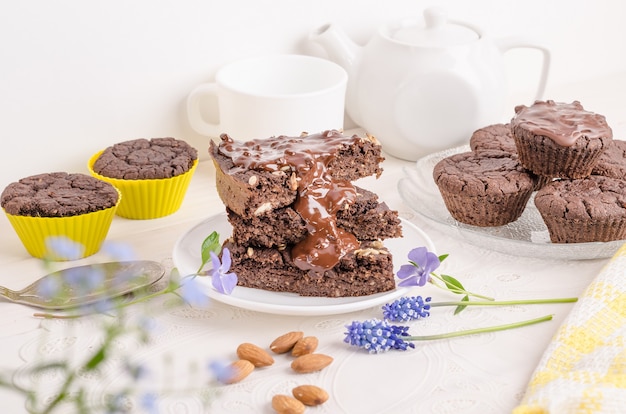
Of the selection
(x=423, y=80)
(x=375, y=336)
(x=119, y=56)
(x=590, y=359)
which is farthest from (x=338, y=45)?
(x=590, y=359)

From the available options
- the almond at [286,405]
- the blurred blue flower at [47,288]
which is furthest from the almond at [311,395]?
the blurred blue flower at [47,288]

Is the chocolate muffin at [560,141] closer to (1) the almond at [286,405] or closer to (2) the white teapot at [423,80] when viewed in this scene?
(2) the white teapot at [423,80]

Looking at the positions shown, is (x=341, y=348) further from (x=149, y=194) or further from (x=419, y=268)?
(x=149, y=194)

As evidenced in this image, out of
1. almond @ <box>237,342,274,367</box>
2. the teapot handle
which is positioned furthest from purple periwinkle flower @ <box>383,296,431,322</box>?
the teapot handle

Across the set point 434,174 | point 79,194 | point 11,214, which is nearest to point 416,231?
point 434,174

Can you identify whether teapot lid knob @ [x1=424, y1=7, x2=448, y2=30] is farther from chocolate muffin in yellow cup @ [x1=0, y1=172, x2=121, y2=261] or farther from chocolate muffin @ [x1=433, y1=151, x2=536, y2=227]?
chocolate muffin in yellow cup @ [x1=0, y1=172, x2=121, y2=261]
